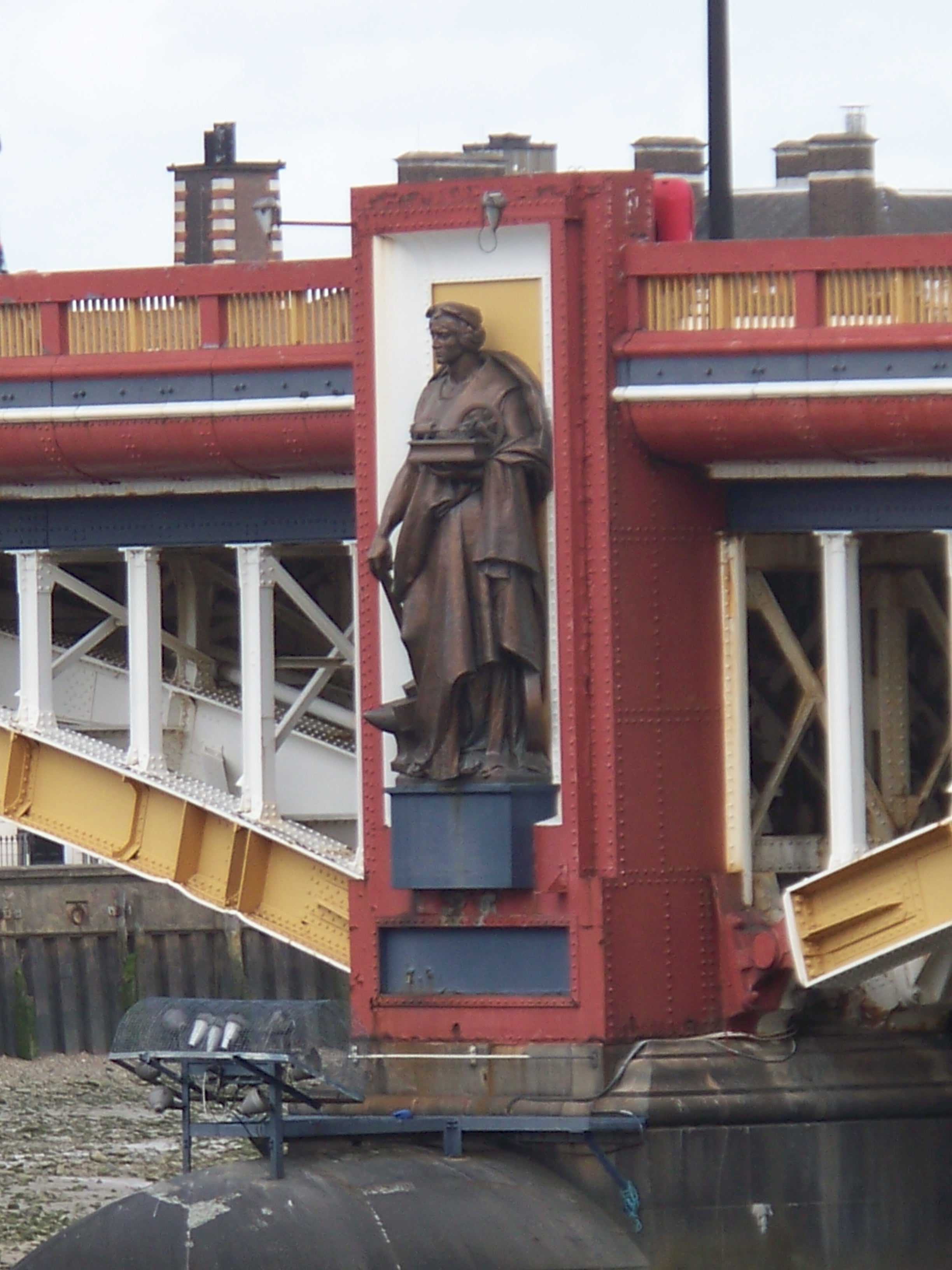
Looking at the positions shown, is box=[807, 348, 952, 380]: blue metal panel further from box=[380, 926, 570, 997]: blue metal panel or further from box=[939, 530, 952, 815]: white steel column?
box=[380, 926, 570, 997]: blue metal panel

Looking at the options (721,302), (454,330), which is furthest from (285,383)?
(721,302)

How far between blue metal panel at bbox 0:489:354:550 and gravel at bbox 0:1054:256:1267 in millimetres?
6419

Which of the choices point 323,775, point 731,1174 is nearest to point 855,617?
point 731,1174

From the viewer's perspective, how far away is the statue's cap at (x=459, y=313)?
27.0 meters

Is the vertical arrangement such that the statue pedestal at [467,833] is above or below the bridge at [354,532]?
below

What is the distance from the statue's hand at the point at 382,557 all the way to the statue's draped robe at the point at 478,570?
0.37 feet

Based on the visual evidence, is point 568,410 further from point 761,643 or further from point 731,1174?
point 731,1174

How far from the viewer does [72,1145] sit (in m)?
42.6

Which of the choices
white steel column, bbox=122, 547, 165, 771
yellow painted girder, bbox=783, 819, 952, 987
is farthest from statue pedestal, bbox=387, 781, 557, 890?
white steel column, bbox=122, 547, 165, 771

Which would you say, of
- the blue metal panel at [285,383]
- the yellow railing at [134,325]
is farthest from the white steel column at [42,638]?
the blue metal panel at [285,383]

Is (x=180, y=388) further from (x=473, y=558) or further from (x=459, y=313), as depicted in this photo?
(x=473, y=558)

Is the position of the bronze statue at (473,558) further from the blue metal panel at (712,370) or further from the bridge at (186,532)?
the bridge at (186,532)

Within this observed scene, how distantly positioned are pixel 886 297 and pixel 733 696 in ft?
11.6

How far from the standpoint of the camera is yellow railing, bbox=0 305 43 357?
97.9ft
